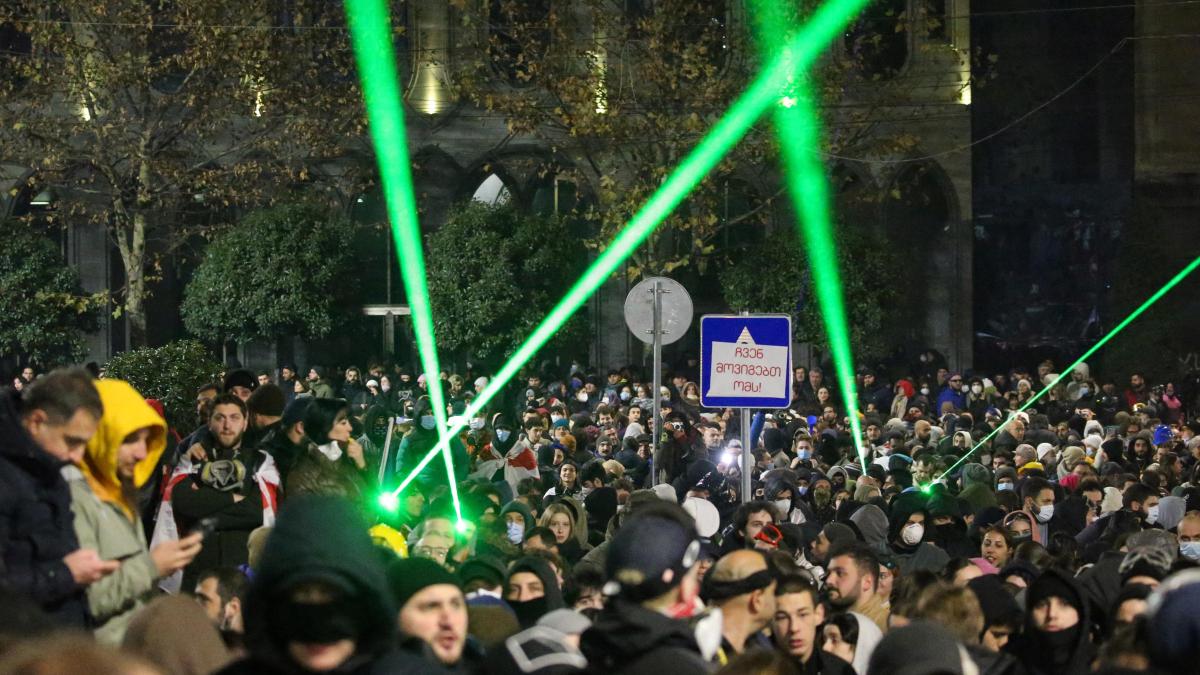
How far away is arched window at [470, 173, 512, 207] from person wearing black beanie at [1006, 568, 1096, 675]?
29993mm

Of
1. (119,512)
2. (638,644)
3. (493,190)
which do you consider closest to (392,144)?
(493,190)

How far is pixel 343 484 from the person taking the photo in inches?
329

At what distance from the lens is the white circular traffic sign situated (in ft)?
54.0

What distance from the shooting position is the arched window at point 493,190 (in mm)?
37031

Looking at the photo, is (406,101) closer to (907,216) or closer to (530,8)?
(530,8)

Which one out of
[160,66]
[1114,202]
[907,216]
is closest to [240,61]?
[160,66]

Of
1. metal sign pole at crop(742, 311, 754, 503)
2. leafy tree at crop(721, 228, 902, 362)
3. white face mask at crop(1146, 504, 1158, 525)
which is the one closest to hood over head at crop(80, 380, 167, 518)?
metal sign pole at crop(742, 311, 754, 503)

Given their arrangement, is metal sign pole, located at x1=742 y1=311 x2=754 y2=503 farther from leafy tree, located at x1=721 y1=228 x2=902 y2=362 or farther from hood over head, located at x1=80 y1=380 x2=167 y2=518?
leafy tree, located at x1=721 y1=228 x2=902 y2=362

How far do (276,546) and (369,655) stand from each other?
281 mm

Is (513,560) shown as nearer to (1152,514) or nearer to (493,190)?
(1152,514)

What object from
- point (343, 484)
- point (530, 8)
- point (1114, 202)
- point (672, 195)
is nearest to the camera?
point (343, 484)

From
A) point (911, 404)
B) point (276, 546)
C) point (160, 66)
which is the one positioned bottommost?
point (911, 404)

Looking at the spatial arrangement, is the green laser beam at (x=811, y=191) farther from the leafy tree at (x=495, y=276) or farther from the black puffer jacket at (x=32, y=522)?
the black puffer jacket at (x=32, y=522)

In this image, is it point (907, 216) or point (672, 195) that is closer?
point (672, 195)
